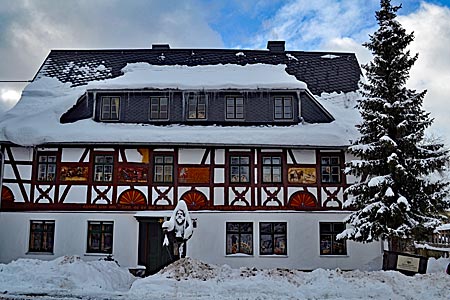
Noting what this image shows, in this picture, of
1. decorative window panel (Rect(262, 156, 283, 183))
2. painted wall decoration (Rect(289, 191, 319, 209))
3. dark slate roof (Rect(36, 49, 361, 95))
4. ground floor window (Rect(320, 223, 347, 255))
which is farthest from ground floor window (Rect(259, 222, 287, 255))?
dark slate roof (Rect(36, 49, 361, 95))

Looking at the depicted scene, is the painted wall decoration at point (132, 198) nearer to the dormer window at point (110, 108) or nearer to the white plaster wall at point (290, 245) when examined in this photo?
the white plaster wall at point (290, 245)

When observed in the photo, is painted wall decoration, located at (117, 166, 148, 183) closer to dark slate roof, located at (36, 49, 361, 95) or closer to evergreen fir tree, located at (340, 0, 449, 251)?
dark slate roof, located at (36, 49, 361, 95)

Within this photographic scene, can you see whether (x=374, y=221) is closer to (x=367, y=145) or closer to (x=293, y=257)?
(x=367, y=145)

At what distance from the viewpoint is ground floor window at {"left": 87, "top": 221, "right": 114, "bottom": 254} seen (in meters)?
18.4

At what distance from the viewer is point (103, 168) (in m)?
18.8

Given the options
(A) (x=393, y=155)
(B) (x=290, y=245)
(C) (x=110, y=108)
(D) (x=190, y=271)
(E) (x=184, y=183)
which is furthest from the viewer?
(C) (x=110, y=108)

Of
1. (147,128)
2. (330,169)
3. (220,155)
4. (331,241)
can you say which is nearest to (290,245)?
(331,241)

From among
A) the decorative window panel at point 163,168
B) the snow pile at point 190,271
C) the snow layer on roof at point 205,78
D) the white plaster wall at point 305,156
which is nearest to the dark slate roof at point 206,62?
the snow layer on roof at point 205,78

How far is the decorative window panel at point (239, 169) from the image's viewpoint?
742 inches

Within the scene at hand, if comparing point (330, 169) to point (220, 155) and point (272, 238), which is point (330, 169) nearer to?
point (272, 238)

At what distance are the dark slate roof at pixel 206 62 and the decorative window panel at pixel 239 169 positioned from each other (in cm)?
505

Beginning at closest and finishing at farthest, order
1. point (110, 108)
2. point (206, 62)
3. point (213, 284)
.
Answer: point (213, 284) < point (110, 108) < point (206, 62)

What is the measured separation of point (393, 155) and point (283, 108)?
→ 5.97 metres

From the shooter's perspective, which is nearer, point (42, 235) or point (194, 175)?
point (42, 235)
